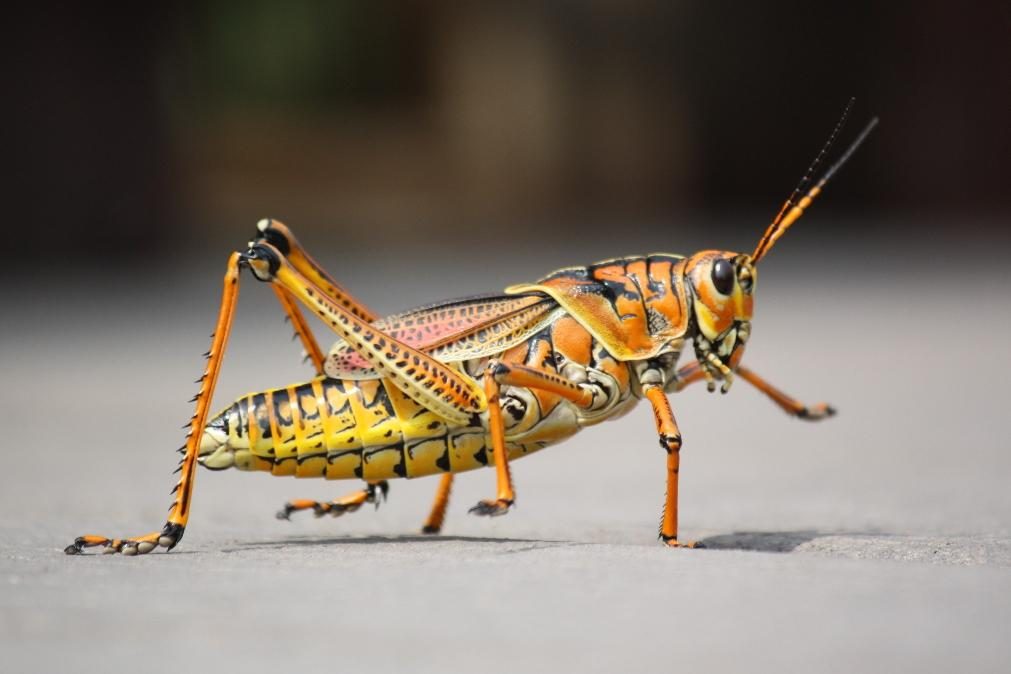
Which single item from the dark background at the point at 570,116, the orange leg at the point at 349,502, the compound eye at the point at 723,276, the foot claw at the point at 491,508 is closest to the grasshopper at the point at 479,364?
the compound eye at the point at 723,276

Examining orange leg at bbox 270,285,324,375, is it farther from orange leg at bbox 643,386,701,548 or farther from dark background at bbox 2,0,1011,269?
dark background at bbox 2,0,1011,269

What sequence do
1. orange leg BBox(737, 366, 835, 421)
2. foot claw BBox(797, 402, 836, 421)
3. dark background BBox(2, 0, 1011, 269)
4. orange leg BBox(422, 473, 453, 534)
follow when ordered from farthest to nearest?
dark background BBox(2, 0, 1011, 269), foot claw BBox(797, 402, 836, 421), orange leg BBox(737, 366, 835, 421), orange leg BBox(422, 473, 453, 534)

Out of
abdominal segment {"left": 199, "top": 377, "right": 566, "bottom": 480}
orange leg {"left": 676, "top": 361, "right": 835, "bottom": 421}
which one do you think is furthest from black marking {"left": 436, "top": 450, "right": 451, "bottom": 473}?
orange leg {"left": 676, "top": 361, "right": 835, "bottom": 421}

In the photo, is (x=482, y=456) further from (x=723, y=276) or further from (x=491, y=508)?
(x=723, y=276)

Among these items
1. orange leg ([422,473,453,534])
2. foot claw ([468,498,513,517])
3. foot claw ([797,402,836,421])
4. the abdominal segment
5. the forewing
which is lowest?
foot claw ([468,498,513,517])

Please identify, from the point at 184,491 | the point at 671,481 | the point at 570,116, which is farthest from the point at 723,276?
the point at 570,116

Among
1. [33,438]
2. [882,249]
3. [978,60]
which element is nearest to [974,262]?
[882,249]

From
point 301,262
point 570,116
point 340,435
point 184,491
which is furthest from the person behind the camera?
point 570,116
